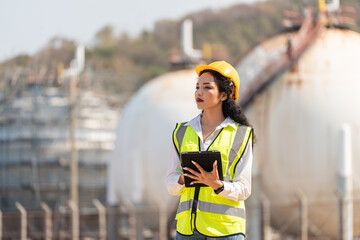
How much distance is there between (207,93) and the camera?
4637 mm

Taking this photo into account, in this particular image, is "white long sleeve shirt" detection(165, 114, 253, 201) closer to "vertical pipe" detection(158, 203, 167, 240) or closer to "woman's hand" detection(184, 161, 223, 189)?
"woman's hand" detection(184, 161, 223, 189)

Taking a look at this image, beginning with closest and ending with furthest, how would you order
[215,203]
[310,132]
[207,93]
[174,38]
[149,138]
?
[215,203], [207,93], [310,132], [149,138], [174,38]

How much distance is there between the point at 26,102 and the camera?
44500 millimetres

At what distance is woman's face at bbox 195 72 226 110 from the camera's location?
4633 millimetres

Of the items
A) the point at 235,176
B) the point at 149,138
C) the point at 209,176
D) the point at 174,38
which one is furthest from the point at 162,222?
the point at 174,38

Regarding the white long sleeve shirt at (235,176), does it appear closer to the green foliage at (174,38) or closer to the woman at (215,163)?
the woman at (215,163)

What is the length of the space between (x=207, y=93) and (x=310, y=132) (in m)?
19.6

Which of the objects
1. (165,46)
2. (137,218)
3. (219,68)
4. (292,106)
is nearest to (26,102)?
(137,218)

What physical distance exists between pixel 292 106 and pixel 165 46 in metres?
87.6

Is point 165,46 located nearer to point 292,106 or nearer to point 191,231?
point 292,106

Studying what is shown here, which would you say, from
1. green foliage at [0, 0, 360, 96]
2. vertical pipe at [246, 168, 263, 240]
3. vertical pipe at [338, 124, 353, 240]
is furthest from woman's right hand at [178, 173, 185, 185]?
green foliage at [0, 0, 360, 96]

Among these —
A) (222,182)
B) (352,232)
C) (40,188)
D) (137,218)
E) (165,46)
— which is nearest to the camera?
(222,182)

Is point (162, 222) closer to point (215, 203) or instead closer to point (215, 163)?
point (215, 203)

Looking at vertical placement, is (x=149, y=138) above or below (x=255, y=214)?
→ above
